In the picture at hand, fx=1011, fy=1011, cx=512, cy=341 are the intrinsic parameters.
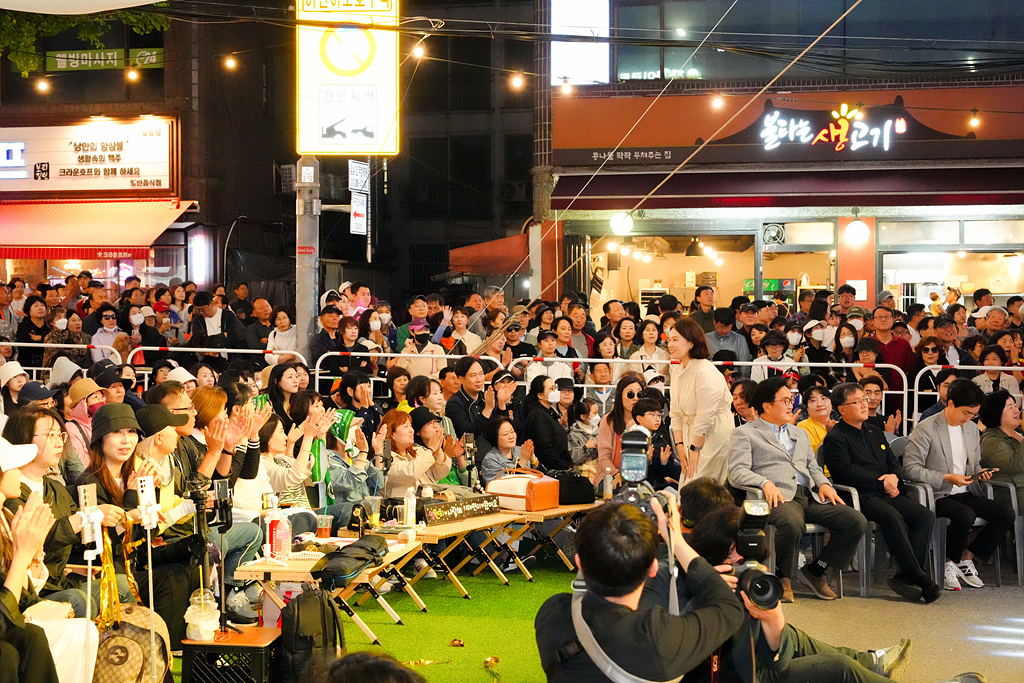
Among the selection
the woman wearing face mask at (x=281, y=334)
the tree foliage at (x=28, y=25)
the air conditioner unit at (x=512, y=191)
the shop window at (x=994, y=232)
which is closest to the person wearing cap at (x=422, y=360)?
the woman wearing face mask at (x=281, y=334)

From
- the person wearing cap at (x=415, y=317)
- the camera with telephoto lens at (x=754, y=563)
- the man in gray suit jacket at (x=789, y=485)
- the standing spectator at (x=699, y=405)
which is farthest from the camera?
the person wearing cap at (x=415, y=317)

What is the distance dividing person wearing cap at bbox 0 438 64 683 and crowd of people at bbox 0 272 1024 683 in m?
0.21

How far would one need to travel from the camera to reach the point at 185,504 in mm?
5750

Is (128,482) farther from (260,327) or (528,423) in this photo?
(260,327)

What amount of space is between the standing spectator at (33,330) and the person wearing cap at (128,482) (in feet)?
23.7

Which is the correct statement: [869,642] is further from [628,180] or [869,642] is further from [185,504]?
[628,180]

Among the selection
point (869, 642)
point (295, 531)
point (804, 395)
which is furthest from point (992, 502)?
point (295, 531)

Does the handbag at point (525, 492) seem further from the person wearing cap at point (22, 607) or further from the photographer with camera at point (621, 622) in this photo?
the photographer with camera at point (621, 622)

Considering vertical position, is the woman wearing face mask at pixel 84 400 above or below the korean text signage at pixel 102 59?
below

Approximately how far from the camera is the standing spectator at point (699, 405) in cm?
725

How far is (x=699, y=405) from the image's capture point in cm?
730

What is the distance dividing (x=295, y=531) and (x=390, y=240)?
2238 centimetres

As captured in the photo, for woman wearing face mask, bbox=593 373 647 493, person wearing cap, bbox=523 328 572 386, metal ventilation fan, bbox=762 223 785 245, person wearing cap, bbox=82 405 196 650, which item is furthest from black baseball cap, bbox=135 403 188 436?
metal ventilation fan, bbox=762 223 785 245

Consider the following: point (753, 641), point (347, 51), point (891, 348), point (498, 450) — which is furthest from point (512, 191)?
point (753, 641)
